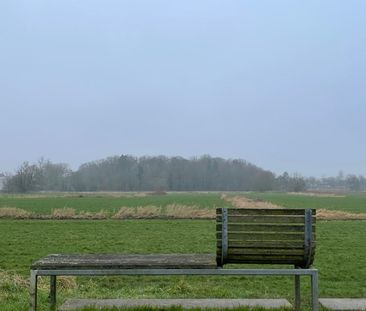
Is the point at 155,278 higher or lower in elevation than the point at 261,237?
lower

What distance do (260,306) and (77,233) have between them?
60.8ft

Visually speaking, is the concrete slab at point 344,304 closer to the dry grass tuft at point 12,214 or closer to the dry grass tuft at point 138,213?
the dry grass tuft at point 138,213

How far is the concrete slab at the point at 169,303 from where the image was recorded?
18.9ft

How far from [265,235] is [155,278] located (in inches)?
202

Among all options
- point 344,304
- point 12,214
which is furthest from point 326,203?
point 344,304

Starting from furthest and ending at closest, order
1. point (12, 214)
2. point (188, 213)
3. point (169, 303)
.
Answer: point (188, 213)
point (12, 214)
point (169, 303)

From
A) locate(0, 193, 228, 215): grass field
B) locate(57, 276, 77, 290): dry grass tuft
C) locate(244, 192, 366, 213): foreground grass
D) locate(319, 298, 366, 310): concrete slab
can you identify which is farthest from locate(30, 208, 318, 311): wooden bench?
locate(244, 192, 366, 213): foreground grass

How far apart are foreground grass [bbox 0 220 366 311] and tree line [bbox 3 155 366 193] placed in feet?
380

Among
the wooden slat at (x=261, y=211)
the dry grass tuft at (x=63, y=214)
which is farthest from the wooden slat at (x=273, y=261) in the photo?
the dry grass tuft at (x=63, y=214)

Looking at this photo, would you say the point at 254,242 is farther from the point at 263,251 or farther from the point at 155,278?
the point at 155,278

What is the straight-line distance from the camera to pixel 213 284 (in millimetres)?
9211

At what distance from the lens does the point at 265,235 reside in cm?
531

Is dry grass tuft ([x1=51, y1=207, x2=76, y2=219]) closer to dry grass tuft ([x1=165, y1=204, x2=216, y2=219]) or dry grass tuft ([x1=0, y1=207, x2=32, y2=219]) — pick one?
dry grass tuft ([x1=0, y1=207, x2=32, y2=219])

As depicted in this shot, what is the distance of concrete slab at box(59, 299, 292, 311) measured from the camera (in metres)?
5.77
